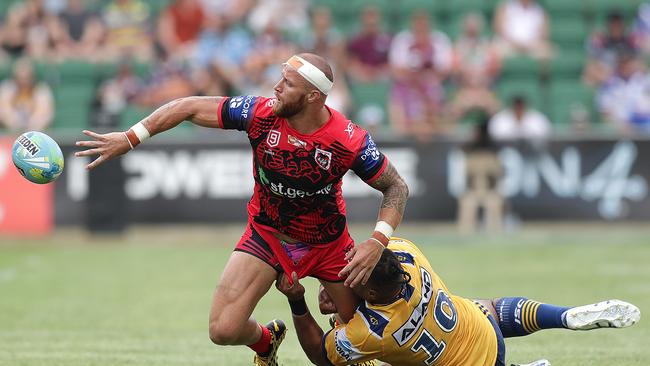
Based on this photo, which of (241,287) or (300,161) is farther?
(241,287)

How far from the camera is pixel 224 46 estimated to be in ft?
63.3

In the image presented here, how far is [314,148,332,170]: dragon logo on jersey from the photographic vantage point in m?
7.66

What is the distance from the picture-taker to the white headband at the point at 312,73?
757 cm

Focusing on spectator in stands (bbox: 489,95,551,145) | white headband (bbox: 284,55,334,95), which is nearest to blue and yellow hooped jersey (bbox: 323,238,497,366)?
white headband (bbox: 284,55,334,95)

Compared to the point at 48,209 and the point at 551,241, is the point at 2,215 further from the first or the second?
the point at 551,241

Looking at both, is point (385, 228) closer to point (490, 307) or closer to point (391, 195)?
point (391, 195)

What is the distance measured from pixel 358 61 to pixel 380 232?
40.3 ft

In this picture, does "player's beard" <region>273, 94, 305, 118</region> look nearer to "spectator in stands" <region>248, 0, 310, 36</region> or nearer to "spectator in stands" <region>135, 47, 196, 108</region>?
"spectator in stands" <region>135, 47, 196, 108</region>

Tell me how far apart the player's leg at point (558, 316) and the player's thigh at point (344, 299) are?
3.53 feet

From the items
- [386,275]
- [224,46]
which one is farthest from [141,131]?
[224,46]

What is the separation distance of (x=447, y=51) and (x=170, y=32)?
15.6 ft

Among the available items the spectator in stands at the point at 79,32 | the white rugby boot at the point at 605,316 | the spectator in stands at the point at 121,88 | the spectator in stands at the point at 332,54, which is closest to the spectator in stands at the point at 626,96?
the spectator in stands at the point at 332,54

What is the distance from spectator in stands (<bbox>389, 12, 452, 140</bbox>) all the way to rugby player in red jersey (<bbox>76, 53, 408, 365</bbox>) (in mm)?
10431

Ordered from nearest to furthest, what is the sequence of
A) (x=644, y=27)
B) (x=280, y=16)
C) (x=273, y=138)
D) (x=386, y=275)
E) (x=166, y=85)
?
(x=386, y=275), (x=273, y=138), (x=166, y=85), (x=280, y=16), (x=644, y=27)
